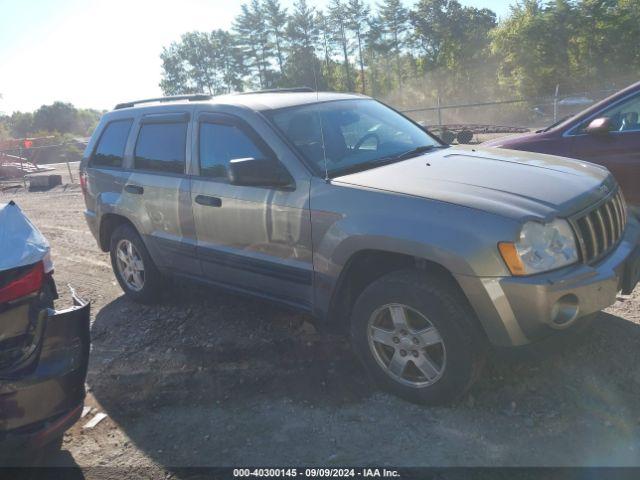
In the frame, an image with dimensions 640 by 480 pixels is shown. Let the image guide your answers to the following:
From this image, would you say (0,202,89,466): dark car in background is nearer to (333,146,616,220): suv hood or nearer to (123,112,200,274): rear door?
(123,112,200,274): rear door

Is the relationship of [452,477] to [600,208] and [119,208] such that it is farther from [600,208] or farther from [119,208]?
[119,208]

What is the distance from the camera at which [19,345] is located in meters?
2.61

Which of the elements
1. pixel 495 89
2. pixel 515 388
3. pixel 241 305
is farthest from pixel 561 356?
pixel 495 89

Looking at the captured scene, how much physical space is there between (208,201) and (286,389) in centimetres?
150

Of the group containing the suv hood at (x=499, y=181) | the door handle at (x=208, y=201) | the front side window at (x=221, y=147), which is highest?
the front side window at (x=221, y=147)

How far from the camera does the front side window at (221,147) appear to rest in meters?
3.82

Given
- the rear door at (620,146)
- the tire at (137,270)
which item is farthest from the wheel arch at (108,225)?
the rear door at (620,146)

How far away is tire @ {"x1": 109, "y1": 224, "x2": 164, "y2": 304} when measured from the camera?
4.93m

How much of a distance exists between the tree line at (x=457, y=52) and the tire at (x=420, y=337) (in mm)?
11362

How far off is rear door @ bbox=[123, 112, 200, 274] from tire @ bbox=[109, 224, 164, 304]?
22 cm

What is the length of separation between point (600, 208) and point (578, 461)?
4.61 ft

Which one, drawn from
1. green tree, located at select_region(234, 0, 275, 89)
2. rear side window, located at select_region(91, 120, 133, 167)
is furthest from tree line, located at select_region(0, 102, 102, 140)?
rear side window, located at select_region(91, 120, 133, 167)

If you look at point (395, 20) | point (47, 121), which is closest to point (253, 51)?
point (395, 20)

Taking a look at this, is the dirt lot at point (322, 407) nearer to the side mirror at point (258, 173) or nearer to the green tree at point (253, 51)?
the side mirror at point (258, 173)
